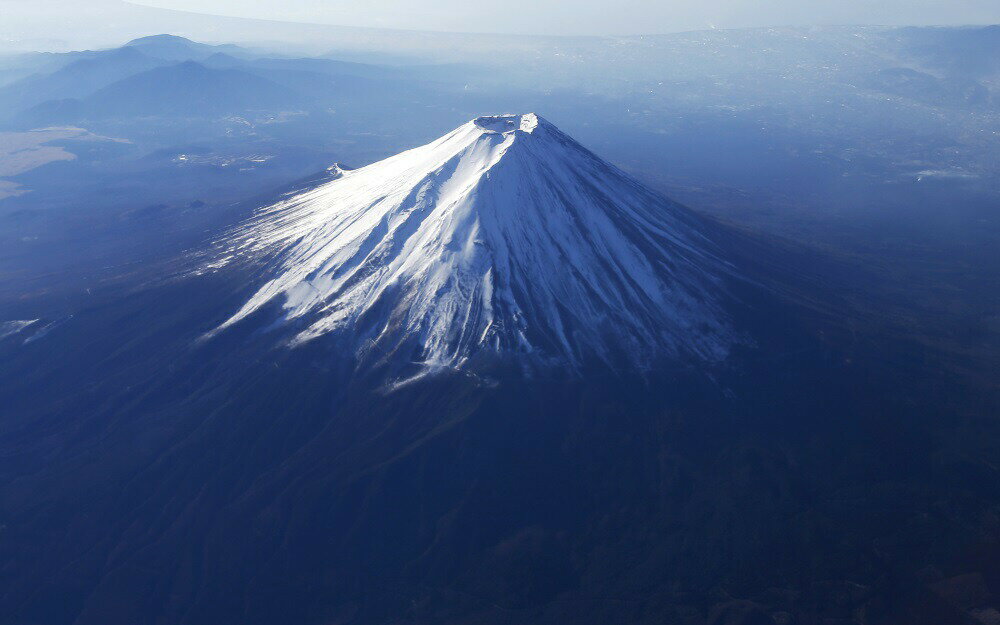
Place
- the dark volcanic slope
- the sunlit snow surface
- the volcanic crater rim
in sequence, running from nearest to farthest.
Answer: the dark volcanic slope → the sunlit snow surface → the volcanic crater rim

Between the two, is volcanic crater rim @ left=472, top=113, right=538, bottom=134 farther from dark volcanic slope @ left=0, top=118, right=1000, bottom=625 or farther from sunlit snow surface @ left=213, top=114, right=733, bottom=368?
dark volcanic slope @ left=0, top=118, right=1000, bottom=625

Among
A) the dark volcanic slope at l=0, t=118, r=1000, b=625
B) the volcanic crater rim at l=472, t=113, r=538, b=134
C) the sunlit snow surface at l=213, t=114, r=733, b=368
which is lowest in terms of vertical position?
the dark volcanic slope at l=0, t=118, r=1000, b=625

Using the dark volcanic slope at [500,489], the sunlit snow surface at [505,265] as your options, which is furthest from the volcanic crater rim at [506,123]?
the dark volcanic slope at [500,489]

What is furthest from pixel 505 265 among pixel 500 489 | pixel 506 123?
pixel 506 123

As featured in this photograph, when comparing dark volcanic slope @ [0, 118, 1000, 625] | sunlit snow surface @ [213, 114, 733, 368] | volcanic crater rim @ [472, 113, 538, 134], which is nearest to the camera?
dark volcanic slope @ [0, 118, 1000, 625]

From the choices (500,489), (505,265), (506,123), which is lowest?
(500,489)

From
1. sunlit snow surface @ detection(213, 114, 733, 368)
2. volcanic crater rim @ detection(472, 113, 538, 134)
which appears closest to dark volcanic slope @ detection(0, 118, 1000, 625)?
sunlit snow surface @ detection(213, 114, 733, 368)

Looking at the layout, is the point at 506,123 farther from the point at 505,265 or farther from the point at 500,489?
the point at 500,489

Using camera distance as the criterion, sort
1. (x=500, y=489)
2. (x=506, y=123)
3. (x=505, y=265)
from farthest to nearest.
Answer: (x=506, y=123) < (x=505, y=265) < (x=500, y=489)

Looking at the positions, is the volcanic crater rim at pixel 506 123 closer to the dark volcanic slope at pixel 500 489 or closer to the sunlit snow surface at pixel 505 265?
the sunlit snow surface at pixel 505 265

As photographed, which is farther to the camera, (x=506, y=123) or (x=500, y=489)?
(x=506, y=123)
